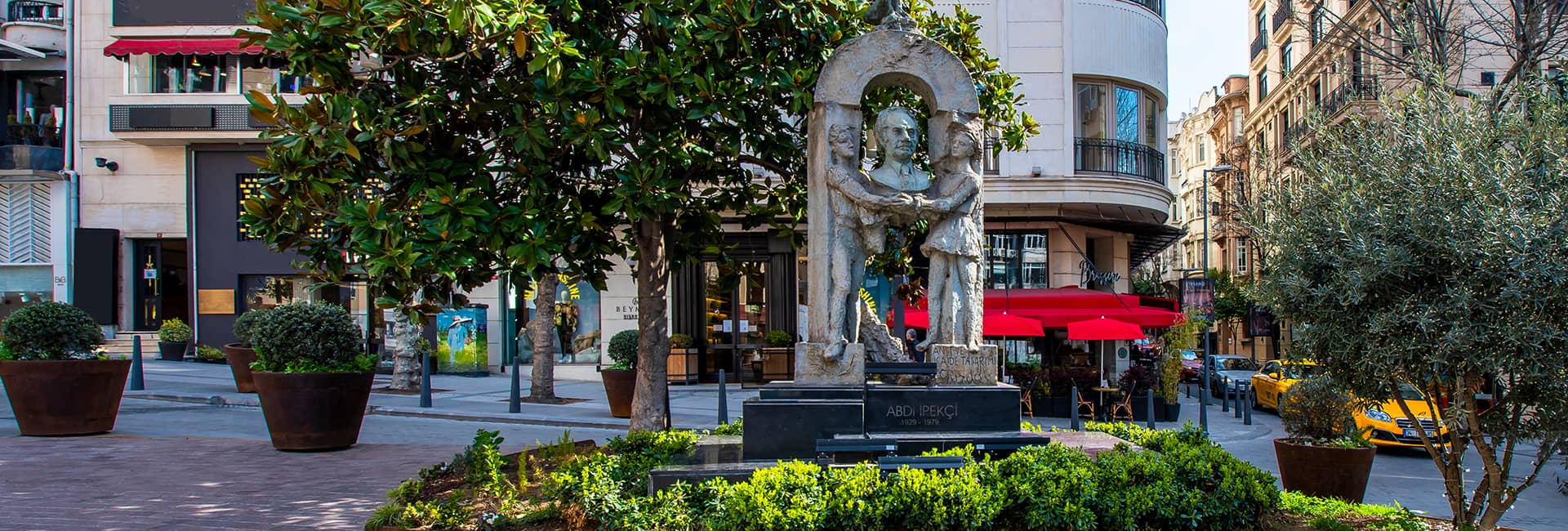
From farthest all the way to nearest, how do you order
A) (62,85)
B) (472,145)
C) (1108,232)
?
(62,85) < (1108,232) < (472,145)

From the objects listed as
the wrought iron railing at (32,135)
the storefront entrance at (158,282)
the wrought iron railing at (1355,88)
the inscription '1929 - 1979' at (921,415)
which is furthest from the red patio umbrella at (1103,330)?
the wrought iron railing at (32,135)

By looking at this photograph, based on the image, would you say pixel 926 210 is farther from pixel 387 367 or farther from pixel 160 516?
pixel 387 367

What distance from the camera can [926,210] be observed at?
742cm

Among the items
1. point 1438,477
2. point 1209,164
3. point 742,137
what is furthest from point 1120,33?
point 1209,164

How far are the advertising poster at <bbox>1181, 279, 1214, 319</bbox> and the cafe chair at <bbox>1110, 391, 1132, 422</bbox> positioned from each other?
→ 6.68 metres

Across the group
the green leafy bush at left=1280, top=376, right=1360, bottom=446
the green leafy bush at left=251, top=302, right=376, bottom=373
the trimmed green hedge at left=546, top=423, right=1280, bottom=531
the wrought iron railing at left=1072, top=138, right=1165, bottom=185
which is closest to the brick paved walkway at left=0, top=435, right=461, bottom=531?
the green leafy bush at left=251, top=302, right=376, bottom=373

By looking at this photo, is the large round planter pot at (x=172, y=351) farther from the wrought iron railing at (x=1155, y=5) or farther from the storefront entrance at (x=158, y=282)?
the wrought iron railing at (x=1155, y=5)

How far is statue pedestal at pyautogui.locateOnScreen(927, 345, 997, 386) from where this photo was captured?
7.40 m

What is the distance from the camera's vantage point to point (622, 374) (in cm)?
1667

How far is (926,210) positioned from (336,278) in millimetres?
4358

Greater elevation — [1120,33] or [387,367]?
[1120,33]

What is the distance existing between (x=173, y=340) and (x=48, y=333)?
1629 cm

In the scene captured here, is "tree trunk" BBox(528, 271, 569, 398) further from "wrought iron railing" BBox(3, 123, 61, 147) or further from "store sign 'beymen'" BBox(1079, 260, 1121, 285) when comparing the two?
"wrought iron railing" BBox(3, 123, 61, 147)

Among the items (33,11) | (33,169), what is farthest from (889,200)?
(33,11)
